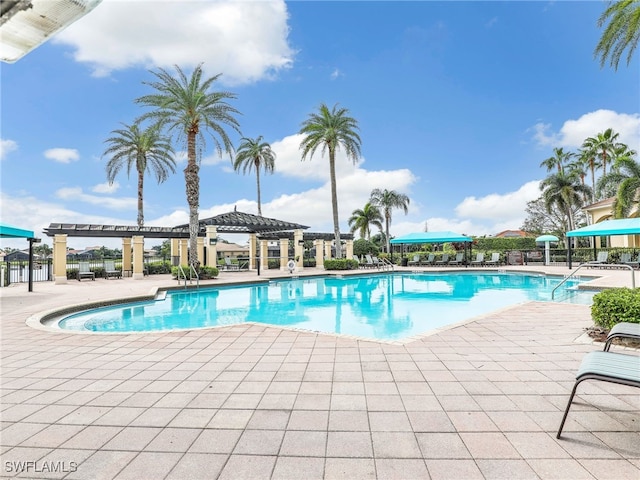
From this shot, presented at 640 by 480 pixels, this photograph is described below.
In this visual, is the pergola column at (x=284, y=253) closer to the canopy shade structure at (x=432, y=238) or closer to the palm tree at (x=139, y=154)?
the canopy shade structure at (x=432, y=238)

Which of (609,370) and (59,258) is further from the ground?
(59,258)

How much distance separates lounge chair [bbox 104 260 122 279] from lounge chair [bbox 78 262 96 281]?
0.88 m

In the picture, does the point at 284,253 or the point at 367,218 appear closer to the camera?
the point at 284,253

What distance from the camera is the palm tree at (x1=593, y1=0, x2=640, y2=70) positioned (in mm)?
8830

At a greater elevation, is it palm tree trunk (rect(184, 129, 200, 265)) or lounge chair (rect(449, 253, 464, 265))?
palm tree trunk (rect(184, 129, 200, 265))

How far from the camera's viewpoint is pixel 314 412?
2816 mm

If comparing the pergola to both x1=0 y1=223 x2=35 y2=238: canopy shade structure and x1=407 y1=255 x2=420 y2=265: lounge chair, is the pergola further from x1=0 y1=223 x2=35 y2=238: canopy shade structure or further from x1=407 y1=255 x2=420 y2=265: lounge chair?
x1=407 y1=255 x2=420 y2=265: lounge chair

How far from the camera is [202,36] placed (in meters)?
7.77

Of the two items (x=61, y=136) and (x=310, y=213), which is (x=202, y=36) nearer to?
(x=61, y=136)

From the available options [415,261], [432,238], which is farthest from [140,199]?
[415,261]

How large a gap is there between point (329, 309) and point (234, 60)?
9382 millimetres

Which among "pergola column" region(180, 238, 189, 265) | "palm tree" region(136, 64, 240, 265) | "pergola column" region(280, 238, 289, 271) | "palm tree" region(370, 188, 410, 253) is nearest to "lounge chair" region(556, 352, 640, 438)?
"palm tree" region(136, 64, 240, 265)

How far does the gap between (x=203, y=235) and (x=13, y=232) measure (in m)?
10.4

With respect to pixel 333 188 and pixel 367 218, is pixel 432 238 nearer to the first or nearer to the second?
pixel 333 188
